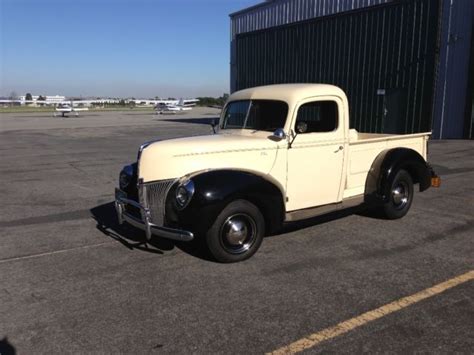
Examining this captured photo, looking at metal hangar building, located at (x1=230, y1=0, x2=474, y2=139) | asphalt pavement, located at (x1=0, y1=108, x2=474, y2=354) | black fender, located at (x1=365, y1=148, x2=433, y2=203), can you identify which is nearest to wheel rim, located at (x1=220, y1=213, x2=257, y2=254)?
asphalt pavement, located at (x1=0, y1=108, x2=474, y2=354)

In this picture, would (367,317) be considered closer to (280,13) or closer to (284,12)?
(284,12)

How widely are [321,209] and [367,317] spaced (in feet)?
7.06

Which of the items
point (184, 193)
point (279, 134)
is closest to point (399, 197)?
point (279, 134)

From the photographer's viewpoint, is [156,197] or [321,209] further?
[321,209]

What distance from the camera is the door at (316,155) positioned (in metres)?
5.34

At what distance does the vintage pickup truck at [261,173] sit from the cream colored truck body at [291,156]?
0.04 feet

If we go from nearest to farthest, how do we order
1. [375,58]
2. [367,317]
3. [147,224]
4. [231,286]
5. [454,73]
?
[367,317] → [231,286] → [147,224] → [454,73] → [375,58]

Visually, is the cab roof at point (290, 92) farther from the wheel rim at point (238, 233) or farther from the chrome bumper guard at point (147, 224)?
the chrome bumper guard at point (147, 224)

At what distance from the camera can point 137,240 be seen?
562 centimetres

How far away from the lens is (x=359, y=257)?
496 cm

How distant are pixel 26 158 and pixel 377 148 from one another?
37.6ft

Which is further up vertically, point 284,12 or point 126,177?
point 284,12

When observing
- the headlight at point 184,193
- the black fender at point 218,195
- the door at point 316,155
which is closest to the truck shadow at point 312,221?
the door at point 316,155

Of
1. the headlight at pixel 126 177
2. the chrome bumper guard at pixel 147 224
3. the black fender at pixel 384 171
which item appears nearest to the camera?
the chrome bumper guard at pixel 147 224
